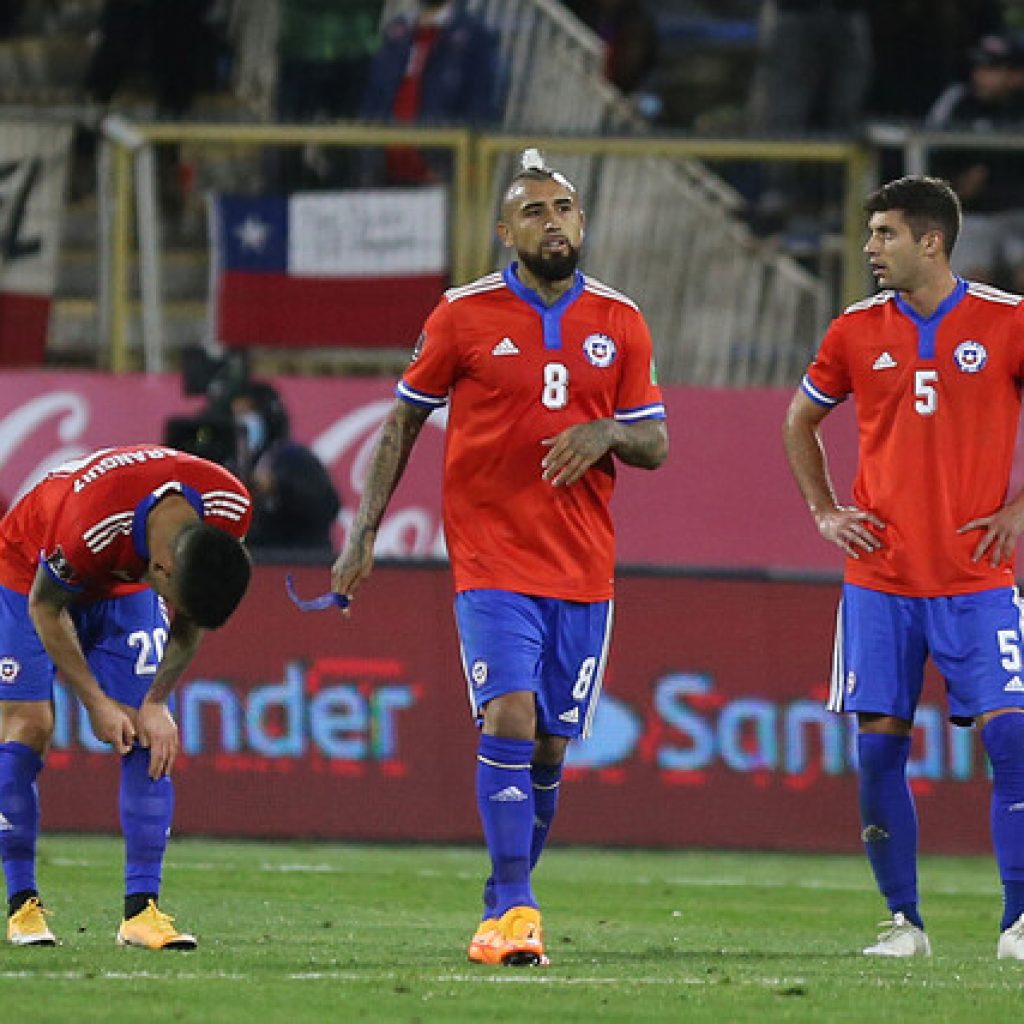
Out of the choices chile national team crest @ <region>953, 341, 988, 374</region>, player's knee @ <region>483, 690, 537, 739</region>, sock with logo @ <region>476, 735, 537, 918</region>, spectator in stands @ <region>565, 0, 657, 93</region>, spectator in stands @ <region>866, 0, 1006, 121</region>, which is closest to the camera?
sock with logo @ <region>476, 735, 537, 918</region>

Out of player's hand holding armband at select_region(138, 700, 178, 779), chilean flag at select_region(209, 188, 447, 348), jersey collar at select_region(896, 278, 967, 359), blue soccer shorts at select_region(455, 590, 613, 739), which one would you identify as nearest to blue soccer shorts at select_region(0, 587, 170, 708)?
player's hand holding armband at select_region(138, 700, 178, 779)

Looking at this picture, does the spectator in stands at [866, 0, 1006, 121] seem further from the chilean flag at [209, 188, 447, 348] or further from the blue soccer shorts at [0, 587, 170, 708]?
the blue soccer shorts at [0, 587, 170, 708]

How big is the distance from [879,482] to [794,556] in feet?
25.1

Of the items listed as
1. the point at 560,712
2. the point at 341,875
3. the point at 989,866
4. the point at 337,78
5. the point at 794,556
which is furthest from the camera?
the point at 337,78

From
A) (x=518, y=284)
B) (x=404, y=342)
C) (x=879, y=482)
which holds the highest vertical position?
(x=518, y=284)

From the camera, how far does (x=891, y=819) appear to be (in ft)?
32.6

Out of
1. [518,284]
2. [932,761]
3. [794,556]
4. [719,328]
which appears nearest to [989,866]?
[932,761]

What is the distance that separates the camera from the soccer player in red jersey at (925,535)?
9773mm

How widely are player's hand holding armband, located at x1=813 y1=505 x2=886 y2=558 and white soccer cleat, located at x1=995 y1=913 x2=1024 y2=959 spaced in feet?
4.37

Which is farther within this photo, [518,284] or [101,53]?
[101,53]

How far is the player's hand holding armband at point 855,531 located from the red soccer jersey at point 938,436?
0.03m

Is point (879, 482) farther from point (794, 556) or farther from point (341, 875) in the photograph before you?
point (794, 556)

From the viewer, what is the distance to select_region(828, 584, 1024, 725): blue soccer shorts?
32.0 ft

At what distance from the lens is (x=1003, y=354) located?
9.88 metres
